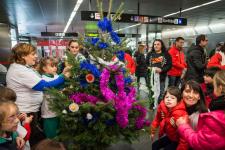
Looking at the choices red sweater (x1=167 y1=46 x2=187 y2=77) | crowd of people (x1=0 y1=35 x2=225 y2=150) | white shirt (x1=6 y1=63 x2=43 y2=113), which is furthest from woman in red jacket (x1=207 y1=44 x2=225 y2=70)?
white shirt (x1=6 y1=63 x2=43 y2=113)

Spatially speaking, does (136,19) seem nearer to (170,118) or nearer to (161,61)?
(161,61)

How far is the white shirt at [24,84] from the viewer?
2467 millimetres

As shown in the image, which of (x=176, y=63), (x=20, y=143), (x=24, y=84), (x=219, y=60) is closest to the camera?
(x=20, y=143)

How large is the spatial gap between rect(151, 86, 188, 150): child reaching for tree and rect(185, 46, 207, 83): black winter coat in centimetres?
200

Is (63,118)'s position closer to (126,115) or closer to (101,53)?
(126,115)

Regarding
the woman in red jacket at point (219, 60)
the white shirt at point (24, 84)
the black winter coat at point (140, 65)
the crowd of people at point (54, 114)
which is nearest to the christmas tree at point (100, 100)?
the crowd of people at point (54, 114)

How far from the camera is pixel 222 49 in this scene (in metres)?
3.99

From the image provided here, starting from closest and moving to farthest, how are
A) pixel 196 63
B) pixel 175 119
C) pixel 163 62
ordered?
pixel 175 119
pixel 196 63
pixel 163 62

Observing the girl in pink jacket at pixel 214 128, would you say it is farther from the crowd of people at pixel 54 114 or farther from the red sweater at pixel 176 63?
the red sweater at pixel 176 63

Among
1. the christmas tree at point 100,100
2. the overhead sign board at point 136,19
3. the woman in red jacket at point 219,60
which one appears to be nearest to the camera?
the christmas tree at point 100,100

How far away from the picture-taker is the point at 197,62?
4.40m

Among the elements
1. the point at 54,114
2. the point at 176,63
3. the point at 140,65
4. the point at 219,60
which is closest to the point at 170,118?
the point at 54,114

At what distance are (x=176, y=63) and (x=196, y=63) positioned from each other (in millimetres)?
875

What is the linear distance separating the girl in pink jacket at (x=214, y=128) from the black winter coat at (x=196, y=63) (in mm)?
2692
